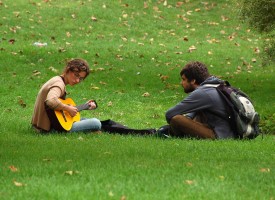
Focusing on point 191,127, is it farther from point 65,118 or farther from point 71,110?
point 65,118

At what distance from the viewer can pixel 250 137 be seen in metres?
10.6

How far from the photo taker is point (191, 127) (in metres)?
10.3

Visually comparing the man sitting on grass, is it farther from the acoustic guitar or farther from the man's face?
the acoustic guitar

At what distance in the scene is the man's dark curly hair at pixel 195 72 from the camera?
411 inches

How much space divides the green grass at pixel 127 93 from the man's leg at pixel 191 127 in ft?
1.24

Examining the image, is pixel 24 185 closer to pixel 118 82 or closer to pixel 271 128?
pixel 271 128

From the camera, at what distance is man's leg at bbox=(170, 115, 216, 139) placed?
10.3 meters

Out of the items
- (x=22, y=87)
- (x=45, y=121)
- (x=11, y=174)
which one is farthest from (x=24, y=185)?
(x=22, y=87)

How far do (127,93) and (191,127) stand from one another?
22.4 feet

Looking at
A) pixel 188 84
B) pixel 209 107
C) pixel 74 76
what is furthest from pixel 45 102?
pixel 209 107

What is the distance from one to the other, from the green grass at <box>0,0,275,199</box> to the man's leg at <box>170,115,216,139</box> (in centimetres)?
38

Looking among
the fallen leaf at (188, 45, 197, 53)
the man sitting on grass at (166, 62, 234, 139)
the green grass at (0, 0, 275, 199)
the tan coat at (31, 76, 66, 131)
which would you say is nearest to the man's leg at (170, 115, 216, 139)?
the man sitting on grass at (166, 62, 234, 139)

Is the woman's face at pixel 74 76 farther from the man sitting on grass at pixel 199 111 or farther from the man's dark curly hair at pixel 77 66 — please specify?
the man sitting on grass at pixel 199 111

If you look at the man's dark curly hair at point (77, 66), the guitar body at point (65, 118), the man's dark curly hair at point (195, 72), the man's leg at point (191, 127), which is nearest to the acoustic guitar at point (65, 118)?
the guitar body at point (65, 118)
